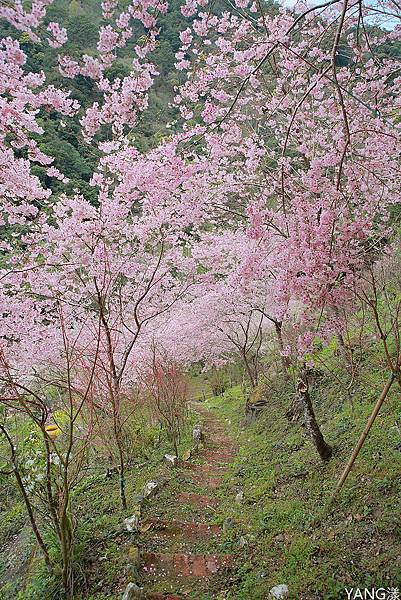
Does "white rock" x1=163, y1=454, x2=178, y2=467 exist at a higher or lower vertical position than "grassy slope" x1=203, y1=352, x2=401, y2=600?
higher

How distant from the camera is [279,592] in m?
3.28

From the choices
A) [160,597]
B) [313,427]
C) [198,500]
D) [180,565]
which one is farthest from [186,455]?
[160,597]

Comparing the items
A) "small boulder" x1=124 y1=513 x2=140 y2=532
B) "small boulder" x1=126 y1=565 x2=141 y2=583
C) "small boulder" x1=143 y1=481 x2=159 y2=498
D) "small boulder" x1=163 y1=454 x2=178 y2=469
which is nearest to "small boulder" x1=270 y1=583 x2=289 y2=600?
A: "small boulder" x1=126 y1=565 x2=141 y2=583

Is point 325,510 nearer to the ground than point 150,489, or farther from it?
nearer to the ground

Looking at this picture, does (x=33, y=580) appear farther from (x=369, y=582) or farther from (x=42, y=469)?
(x=369, y=582)

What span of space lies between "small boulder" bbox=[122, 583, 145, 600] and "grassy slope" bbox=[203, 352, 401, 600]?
0.79m

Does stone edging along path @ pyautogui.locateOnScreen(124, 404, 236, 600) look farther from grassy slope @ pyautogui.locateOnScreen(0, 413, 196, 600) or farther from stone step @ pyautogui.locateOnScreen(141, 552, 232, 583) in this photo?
grassy slope @ pyautogui.locateOnScreen(0, 413, 196, 600)

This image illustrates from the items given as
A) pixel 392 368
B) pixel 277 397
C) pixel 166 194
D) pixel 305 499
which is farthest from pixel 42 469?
pixel 277 397

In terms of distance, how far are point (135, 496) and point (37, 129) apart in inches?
195

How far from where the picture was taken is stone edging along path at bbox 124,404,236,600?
12.1 feet

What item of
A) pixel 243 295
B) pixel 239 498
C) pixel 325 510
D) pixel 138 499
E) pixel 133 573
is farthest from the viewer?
pixel 243 295

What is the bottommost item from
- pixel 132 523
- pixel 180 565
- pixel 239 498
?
pixel 180 565

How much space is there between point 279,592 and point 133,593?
121 centimetres

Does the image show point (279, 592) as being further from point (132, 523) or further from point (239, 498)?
point (239, 498)
